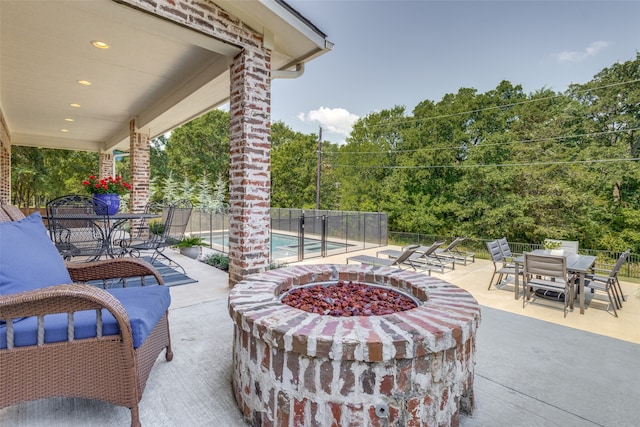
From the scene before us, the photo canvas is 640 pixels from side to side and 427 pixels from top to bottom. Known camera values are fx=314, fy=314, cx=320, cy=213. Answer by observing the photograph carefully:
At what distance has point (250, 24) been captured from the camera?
10.8ft

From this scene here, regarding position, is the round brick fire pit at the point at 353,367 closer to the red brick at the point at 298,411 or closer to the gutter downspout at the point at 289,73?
the red brick at the point at 298,411

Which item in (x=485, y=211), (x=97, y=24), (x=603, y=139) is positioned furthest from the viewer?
(x=485, y=211)

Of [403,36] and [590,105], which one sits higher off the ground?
[403,36]

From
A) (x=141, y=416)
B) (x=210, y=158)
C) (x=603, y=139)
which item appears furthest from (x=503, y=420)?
(x=210, y=158)

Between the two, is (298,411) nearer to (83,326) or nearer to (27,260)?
(83,326)

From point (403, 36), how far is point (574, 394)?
39.0ft

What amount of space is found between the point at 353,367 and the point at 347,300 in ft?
2.23

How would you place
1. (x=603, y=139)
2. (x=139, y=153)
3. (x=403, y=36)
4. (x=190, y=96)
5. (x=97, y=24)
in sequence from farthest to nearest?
(x=603, y=139) → (x=403, y=36) → (x=139, y=153) → (x=190, y=96) → (x=97, y=24)

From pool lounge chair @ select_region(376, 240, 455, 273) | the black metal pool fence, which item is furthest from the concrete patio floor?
the black metal pool fence

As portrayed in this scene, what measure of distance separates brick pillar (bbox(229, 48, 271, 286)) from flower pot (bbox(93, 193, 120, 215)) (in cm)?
159

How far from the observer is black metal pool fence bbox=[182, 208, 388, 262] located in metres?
9.00

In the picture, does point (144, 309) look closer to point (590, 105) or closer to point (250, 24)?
point (250, 24)

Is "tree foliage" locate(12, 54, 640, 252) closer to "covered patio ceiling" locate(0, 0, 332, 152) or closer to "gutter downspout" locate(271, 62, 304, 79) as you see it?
"covered patio ceiling" locate(0, 0, 332, 152)

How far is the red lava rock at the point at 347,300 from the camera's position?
5.59 feet
